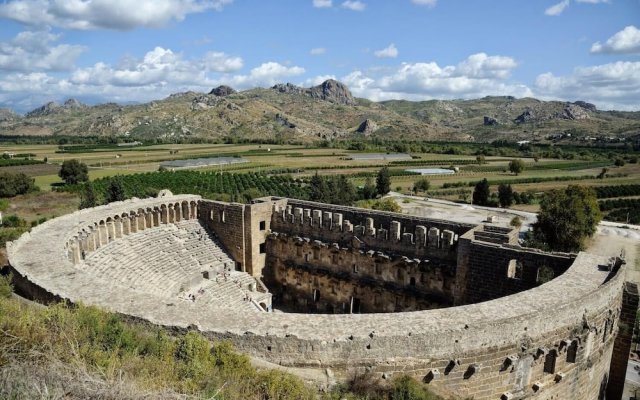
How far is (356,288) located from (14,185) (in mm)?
59544

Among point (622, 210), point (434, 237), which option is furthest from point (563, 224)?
point (622, 210)

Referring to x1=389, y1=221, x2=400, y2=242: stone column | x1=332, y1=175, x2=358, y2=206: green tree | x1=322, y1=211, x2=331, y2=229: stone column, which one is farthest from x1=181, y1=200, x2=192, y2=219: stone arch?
x1=332, y1=175, x2=358, y2=206: green tree

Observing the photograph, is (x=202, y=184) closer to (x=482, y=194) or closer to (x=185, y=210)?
(x=185, y=210)

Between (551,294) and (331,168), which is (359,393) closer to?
(551,294)

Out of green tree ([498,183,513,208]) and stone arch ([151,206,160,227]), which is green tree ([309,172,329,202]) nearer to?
stone arch ([151,206,160,227])

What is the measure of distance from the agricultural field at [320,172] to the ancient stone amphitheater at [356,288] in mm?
28865

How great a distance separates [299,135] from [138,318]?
177501 mm

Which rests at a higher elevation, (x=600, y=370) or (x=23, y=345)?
(x=23, y=345)

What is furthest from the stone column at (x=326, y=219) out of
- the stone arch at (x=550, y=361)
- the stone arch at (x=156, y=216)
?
the stone arch at (x=550, y=361)

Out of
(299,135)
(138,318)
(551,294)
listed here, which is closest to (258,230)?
(138,318)

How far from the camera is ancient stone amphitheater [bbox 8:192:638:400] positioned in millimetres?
11625

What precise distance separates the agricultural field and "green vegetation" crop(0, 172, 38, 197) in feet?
13.4

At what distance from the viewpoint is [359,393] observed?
1072cm

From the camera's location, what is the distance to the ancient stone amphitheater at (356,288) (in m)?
11.6
